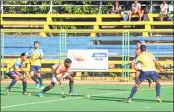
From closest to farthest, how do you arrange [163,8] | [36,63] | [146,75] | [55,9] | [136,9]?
1. [146,75]
2. [36,63]
3. [163,8]
4. [136,9]
5. [55,9]

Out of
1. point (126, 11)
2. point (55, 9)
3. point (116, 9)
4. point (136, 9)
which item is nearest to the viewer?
point (136, 9)

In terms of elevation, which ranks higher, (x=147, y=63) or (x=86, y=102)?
(x=147, y=63)

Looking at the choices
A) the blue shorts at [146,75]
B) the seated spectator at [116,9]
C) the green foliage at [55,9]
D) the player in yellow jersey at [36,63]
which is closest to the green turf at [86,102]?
the blue shorts at [146,75]

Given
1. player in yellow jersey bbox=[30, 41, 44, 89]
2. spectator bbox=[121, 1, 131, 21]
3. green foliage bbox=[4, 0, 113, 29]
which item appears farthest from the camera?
green foliage bbox=[4, 0, 113, 29]

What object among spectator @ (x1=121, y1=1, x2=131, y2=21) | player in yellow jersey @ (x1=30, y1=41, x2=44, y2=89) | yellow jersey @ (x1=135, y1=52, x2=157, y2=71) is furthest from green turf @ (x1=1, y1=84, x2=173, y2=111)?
spectator @ (x1=121, y1=1, x2=131, y2=21)

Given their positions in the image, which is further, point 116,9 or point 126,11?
point 116,9

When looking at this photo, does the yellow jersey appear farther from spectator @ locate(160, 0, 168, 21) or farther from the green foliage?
the green foliage

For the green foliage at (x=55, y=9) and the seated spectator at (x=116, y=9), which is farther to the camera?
the green foliage at (x=55, y=9)

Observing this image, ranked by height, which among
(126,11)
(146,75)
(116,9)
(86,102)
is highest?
(116,9)

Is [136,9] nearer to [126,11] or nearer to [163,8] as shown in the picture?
[126,11]

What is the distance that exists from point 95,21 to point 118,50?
16.2ft

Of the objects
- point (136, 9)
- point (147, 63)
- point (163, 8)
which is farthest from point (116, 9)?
point (147, 63)

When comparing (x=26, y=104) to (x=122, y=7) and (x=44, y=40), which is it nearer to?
(x=44, y=40)

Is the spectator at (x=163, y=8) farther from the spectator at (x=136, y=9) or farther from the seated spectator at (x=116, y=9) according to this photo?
the seated spectator at (x=116, y=9)
